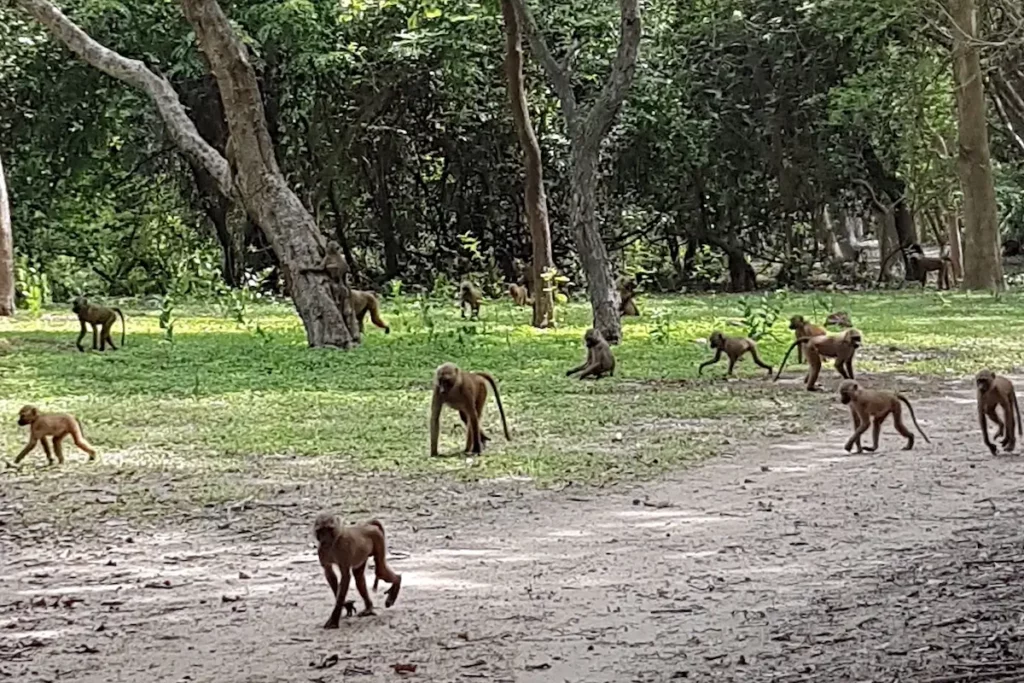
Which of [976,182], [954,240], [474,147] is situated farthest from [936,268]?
[474,147]

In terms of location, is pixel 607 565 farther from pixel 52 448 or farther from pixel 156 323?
pixel 156 323

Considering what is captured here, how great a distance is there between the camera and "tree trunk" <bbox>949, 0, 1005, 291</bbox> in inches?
964

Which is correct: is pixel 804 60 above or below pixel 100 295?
above

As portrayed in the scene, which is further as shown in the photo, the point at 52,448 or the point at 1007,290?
the point at 1007,290

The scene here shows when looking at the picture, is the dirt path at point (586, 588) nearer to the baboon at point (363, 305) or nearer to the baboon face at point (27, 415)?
the baboon face at point (27, 415)

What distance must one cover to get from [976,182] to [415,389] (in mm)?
14868

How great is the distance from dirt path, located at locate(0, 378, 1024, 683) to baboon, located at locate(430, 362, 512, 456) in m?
0.72

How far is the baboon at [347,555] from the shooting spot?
17.9 feet

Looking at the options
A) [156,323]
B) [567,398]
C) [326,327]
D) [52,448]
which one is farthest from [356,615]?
[156,323]

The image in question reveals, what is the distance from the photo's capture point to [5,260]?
1945 centimetres

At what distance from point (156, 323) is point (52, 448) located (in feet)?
34.2

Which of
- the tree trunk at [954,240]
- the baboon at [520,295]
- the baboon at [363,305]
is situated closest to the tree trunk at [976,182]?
the tree trunk at [954,240]

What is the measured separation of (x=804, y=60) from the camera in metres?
28.3

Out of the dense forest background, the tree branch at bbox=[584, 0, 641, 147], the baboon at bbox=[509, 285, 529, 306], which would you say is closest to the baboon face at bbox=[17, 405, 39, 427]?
the tree branch at bbox=[584, 0, 641, 147]
